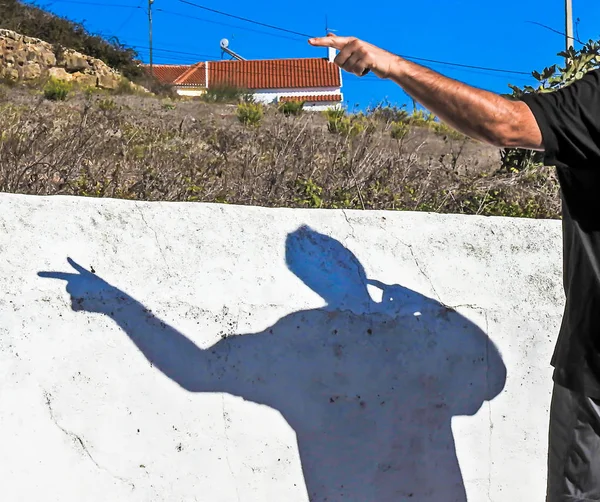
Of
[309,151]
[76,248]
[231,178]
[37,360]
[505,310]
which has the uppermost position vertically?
[309,151]

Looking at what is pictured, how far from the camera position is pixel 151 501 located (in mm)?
2445

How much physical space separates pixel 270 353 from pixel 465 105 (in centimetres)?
132

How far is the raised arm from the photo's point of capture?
64.2 inches

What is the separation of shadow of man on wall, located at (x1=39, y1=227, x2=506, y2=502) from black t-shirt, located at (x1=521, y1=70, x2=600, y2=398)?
0.80 metres

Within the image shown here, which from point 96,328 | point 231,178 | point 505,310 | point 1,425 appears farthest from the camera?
point 231,178

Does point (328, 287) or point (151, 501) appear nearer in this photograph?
point (151, 501)

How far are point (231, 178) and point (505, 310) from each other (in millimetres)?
1936

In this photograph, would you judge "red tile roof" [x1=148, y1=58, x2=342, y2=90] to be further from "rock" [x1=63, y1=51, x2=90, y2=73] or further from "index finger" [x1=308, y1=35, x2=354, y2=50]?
"index finger" [x1=308, y1=35, x2=354, y2=50]

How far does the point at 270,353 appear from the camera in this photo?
262 cm

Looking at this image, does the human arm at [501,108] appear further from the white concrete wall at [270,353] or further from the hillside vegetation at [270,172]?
the hillside vegetation at [270,172]

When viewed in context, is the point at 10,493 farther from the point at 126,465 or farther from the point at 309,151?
the point at 309,151

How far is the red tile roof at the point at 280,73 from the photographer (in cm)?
4309

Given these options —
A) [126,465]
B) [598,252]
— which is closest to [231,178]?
[126,465]

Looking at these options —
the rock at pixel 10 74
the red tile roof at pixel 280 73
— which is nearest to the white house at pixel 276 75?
the red tile roof at pixel 280 73
